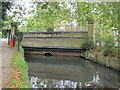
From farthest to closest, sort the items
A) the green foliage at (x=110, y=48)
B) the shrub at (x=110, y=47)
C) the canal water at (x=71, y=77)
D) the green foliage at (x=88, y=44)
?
1. the green foliage at (x=88, y=44)
2. the shrub at (x=110, y=47)
3. the green foliage at (x=110, y=48)
4. the canal water at (x=71, y=77)

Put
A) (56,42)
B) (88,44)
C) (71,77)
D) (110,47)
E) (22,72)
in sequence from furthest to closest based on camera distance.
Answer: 1. (56,42)
2. (88,44)
3. (110,47)
4. (71,77)
5. (22,72)

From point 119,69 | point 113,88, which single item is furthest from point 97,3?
point 113,88

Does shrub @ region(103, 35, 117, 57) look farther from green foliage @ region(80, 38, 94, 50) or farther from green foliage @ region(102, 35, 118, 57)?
green foliage @ region(80, 38, 94, 50)

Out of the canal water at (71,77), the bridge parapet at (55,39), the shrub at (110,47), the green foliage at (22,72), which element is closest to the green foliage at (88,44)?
the bridge parapet at (55,39)

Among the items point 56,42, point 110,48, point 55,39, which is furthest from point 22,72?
point 55,39

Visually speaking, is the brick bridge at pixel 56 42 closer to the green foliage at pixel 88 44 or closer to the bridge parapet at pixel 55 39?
the bridge parapet at pixel 55 39

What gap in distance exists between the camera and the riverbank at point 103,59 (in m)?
9.49

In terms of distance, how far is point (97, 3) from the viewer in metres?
10.4

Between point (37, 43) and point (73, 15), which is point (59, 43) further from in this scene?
point (73, 15)

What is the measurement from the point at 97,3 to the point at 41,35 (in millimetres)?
9583

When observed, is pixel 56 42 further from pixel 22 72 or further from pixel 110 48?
pixel 22 72

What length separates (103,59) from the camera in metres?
11.3

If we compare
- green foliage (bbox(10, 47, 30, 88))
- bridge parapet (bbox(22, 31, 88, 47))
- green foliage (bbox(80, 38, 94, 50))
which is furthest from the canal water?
bridge parapet (bbox(22, 31, 88, 47))

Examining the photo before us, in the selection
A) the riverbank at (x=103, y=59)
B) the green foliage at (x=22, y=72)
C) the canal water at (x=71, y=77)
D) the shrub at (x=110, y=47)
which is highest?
the shrub at (x=110, y=47)
